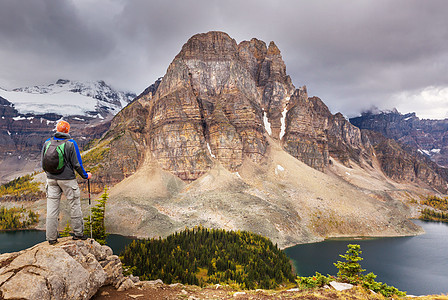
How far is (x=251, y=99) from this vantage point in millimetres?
121812

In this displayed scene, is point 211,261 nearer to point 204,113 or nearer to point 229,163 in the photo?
point 229,163

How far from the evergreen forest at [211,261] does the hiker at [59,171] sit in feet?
73.5

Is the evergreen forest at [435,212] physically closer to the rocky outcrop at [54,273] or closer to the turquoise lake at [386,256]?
the turquoise lake at [386,256]

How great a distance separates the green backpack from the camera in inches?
373

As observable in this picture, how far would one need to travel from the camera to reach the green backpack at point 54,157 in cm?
948

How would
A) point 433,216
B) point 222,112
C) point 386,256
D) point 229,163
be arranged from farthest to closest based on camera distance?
point 433,216, point 222,112, point 229,163, point 386,256

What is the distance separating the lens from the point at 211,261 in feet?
134

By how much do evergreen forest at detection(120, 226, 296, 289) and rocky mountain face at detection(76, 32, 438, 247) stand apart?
14.6 meters

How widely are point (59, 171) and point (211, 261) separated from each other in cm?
3661

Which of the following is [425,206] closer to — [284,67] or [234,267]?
[284,67]

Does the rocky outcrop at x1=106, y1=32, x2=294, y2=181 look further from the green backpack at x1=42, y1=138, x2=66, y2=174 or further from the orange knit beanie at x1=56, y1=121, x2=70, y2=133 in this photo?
the green backpack at x1=42, y1=138, x2=66, y2=174

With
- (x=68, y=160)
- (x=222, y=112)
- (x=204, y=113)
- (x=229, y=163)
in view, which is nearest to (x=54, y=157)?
(x=68, y=160)

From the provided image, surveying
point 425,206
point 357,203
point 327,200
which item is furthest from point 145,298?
point 425,206

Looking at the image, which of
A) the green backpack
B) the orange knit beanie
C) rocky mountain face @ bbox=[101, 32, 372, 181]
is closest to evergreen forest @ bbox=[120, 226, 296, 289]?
the green backpack
